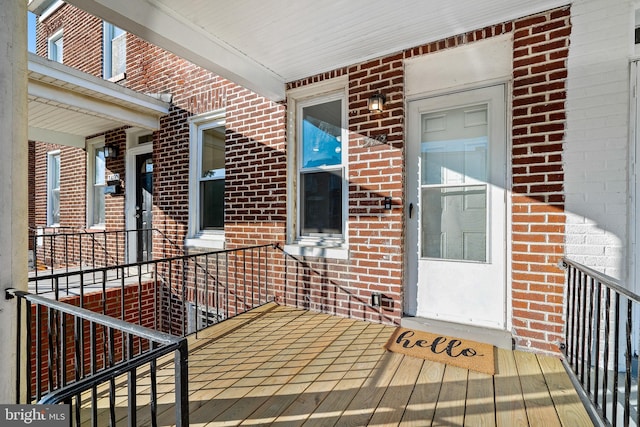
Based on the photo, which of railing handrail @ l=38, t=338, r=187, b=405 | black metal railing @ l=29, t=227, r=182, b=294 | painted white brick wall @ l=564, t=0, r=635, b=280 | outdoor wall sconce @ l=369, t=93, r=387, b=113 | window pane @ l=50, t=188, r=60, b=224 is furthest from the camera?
window pane @ l=50, t=188, r=60, b=224

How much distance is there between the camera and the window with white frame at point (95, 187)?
5918mm

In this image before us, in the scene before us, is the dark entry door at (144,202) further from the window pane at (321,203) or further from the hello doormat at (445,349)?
the hello doormat at (445,349)

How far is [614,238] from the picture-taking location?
2.17m

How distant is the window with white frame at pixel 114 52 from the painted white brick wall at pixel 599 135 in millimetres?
6283

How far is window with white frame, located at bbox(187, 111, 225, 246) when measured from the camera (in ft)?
14.6

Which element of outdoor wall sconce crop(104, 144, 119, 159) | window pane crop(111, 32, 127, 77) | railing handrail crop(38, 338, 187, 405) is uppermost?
window pane crop(111, 32, 127, 77)

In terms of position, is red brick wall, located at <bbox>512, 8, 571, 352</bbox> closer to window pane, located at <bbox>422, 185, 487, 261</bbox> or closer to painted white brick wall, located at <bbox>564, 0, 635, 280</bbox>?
painted white brick wall, located at <bbox>564, 0, 635, 280</bbox>

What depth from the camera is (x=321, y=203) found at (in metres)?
3.57

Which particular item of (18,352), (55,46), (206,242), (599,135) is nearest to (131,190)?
(206,242)

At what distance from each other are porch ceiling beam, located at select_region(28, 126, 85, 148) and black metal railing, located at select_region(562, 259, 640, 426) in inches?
276

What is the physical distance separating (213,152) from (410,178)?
2801mm

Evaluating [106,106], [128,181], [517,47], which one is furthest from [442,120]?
[128,181]

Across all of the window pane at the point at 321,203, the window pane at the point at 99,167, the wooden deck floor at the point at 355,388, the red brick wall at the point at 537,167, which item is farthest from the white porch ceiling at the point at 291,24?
the window pane at the point at 99,167

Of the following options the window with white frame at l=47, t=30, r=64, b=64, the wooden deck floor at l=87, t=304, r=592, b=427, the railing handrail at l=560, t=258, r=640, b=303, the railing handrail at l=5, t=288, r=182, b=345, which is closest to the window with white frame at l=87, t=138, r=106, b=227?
the window with white frame at l=47, t=30, r=64, b=64
